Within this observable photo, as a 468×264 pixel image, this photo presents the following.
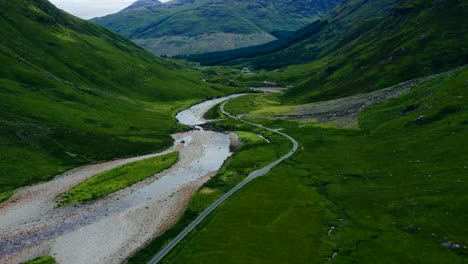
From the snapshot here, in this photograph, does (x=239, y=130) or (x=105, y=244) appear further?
(x=239, y=130)

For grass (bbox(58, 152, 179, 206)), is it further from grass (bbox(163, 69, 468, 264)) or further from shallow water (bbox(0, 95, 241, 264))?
grass (bbox(163, 69, 468, 264))

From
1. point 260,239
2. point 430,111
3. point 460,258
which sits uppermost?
point 430,111

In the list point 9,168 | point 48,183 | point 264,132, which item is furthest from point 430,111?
point 9,168

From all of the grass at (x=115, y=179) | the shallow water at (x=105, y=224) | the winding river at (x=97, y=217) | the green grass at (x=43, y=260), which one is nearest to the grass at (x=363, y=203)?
the winding river at (x=97, y=217)

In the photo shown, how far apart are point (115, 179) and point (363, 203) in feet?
207

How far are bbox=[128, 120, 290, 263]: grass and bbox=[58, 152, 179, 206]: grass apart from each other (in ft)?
63.7

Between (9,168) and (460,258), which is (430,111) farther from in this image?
(9,168)

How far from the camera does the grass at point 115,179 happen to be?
95188mm

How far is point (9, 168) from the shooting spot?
4176 inches

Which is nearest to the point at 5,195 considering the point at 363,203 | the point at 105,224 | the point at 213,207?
the point at 105,224

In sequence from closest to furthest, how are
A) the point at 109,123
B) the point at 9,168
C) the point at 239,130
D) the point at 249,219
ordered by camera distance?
the point at 249,219, the point at 9,168, the point at 109,123, the point at 239,130

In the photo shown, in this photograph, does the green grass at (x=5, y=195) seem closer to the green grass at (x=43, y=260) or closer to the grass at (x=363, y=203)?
the green grass at (x=43, y=260)

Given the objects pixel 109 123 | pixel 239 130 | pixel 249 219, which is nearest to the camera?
pixel 249 219

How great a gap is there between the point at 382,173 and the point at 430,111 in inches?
1582
